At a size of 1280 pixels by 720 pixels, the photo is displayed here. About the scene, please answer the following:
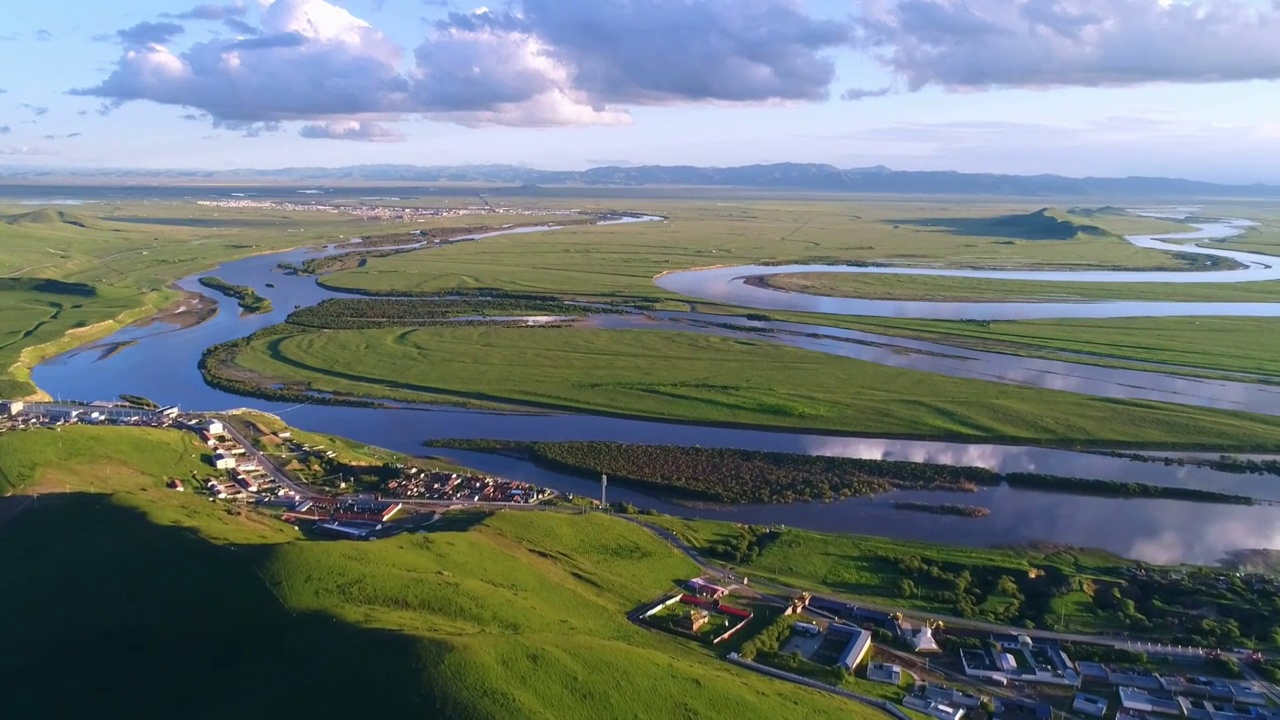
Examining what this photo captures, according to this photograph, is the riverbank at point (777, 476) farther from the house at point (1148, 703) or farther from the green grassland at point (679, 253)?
the green grassland at point (679, 253)

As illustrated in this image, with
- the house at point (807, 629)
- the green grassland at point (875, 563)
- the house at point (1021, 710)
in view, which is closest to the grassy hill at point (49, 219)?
the green grassland at point (875, 563)

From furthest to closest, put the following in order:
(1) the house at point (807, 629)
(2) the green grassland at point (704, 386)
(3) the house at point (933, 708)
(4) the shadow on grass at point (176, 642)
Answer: (2) the green grassland at point (704, 386) < (1) the house at point (807, 629) < (3) the house at point (933, 708) < (4) the shadow on grass at point (176, 642)

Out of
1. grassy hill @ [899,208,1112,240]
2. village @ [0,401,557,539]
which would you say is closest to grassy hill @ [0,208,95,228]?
village @ [0,401,557,539]

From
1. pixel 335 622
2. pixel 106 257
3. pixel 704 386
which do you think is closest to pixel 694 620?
pixel 335 622

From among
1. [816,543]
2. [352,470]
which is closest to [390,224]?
[352,470]

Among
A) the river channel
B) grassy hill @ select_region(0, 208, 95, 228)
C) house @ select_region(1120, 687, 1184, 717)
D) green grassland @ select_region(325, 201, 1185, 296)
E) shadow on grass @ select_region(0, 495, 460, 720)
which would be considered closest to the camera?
shadow on grass @ select_region(0, 495, 460, 720)

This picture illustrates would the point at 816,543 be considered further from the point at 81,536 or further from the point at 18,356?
the point at 18,356

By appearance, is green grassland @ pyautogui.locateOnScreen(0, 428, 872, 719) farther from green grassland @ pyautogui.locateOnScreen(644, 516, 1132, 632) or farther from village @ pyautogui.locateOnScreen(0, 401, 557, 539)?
green grassland @ pyautogui.locateOnScreen(644, 516, 1132, 632)
